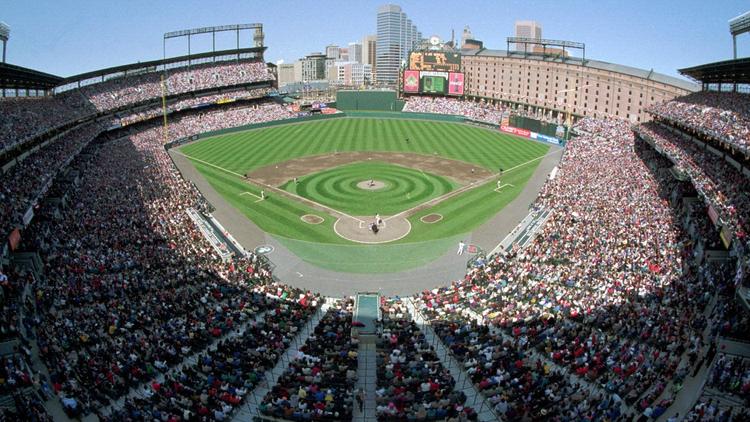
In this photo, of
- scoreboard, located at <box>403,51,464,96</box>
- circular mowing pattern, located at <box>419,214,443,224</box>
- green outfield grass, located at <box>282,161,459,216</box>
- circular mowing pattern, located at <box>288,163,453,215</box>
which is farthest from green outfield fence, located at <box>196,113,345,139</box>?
circular mowing pattern, located at <box>419,214,443,224</box>

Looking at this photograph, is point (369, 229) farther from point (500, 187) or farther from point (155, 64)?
point (155, 64)

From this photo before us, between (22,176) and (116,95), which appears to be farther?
(116,95)

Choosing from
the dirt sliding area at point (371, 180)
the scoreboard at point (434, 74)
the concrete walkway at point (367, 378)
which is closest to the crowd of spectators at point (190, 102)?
the scoreboard at point (434, 74)

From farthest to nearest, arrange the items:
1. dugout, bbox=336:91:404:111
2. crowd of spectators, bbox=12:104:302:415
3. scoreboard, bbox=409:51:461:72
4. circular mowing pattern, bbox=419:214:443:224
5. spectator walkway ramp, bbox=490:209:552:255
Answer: dugout, bbox=336:91:404:111 < scoreboard, bbox=409:51:461:72 < circular mowing pattern, bbox=419:214:443:224 < spectator walkway ramp, bbox=490:209:552:255 < crowd of spectators, bbox=12:104:302:415

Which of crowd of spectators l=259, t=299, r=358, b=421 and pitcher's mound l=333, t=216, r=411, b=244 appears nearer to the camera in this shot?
crowd of spectators l=259, t=299, r=358, b=421

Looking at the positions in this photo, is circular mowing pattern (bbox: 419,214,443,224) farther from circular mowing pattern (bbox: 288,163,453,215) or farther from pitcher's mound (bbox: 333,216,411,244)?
circular mowing pattern (bbox: 288,163,453,215)

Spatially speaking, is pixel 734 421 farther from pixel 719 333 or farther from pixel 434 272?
pixel 434 272

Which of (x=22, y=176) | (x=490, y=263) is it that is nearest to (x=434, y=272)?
(x=490, y=263)

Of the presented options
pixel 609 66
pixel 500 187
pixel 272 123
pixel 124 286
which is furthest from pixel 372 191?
pixel 609 66
